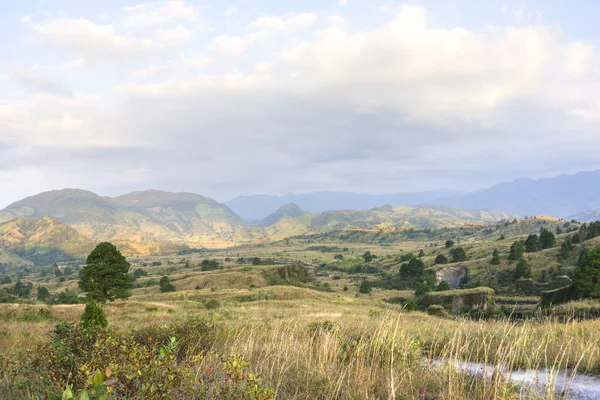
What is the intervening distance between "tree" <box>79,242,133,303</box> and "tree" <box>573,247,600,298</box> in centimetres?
5135

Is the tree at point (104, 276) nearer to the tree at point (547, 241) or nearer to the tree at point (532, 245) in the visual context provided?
the tree at point (532, 245)

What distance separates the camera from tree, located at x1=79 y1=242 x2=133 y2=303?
3788 centimetres

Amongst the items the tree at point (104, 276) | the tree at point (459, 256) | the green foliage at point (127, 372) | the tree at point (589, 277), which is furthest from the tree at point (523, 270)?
the green foliage at point (127, 372)

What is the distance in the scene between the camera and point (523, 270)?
216 ft

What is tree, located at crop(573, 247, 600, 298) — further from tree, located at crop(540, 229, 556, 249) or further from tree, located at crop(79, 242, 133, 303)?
tree, located at crop(540, 229, 556, 249)

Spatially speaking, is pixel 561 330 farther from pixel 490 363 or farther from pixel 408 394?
pixel 408 394

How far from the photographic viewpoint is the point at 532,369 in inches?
240

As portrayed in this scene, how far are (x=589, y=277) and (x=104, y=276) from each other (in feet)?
181

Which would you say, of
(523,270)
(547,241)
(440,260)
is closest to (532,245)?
(547,241)

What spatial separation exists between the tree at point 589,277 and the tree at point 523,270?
95.0 ft

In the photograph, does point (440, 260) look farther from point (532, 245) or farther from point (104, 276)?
point (104, 276)

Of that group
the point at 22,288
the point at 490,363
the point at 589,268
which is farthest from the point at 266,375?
the point at 22,288

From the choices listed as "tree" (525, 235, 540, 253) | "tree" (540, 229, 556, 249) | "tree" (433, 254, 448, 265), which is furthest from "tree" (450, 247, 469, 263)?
"tree" (540, 229, 556, 249)

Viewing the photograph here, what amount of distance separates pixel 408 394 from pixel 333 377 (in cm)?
117
